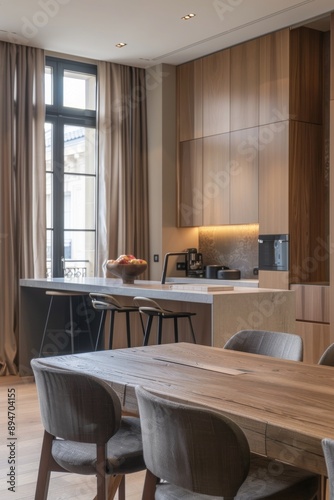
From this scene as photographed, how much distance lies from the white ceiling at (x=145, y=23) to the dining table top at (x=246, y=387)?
11.5 feet

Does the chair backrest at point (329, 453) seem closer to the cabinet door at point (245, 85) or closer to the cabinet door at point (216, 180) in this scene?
the cabinet door at point (245, 85)

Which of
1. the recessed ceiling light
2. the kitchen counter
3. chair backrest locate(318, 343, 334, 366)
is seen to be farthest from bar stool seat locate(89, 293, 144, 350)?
the recessed ceiling light

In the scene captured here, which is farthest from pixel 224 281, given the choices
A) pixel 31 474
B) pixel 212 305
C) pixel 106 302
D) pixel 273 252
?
pixel 31 474

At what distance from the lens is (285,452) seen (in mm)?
1591

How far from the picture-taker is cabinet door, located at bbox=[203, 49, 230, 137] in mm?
6559

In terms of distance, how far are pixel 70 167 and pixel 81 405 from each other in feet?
17.1

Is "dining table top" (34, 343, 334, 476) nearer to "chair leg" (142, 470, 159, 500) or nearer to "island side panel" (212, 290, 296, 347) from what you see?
"chair leg" (142, 470, 159, 500)

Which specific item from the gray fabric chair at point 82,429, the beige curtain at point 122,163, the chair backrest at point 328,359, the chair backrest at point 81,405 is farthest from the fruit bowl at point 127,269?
the chair backrest at point 81,405

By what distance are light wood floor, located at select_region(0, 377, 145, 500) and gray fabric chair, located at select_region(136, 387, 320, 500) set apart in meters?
1.46

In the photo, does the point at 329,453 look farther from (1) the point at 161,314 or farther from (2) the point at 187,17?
(2) the point at 187,17

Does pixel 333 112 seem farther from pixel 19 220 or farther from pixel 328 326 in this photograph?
pixel 19 220

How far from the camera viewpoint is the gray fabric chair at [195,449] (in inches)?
63.1

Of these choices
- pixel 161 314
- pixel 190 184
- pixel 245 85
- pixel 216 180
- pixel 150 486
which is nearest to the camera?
pixel 150 486

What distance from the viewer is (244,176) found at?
6.34 meters
